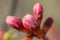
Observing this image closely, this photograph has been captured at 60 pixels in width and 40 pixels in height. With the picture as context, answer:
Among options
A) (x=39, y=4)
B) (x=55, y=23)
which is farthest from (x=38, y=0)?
(x=55, y=23)

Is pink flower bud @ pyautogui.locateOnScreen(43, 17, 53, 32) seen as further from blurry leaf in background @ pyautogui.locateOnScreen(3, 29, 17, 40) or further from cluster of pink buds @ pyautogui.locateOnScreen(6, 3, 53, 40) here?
blurry leaf in background @ pyautogui.locateOnScreen(3, 29, 17, 40)

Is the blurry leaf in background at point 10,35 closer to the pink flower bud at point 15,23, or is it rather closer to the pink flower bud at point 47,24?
the pink flower bud at point 15,23

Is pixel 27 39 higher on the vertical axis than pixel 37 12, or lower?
lower

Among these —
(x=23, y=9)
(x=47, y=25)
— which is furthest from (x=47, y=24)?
(x=23, y=9)

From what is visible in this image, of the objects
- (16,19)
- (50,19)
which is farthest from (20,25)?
(50,19)

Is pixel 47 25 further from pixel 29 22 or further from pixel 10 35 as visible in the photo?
pixel 10 35

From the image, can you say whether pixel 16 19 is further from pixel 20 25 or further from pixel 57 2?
pixel 57 2

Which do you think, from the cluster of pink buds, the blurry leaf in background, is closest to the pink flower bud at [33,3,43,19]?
the cluster of pink buds
